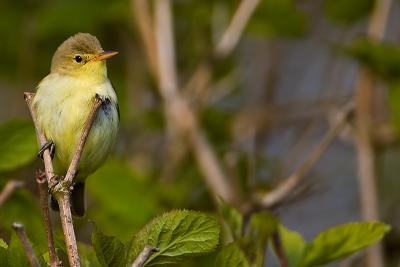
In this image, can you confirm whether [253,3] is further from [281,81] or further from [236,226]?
[236,226]

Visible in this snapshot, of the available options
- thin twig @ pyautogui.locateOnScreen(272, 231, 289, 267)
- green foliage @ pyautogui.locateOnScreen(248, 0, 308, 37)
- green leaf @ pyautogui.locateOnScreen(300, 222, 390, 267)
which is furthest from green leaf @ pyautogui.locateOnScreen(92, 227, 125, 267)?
green foliage @ pyautogui.locateOnScreen(248, 0, 308, 37)

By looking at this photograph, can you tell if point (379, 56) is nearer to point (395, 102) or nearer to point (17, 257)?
point (395, 102)

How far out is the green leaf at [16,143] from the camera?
1986 mm

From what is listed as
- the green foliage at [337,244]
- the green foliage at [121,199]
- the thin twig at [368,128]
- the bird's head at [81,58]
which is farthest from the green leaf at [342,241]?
the thin twig at [368,128]

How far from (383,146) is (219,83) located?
0.76 m

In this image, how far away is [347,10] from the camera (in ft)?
11.8

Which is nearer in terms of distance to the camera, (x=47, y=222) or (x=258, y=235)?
(x=47, y=222)

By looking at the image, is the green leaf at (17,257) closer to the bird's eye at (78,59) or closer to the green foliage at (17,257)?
the green foliage at (17,257)

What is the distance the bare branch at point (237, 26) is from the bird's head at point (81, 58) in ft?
2.97

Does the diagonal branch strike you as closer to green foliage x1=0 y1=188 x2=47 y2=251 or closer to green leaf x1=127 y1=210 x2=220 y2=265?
green leaf x1=127 y1=210 x2=220 y2=265

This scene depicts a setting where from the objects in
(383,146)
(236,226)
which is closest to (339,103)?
(383,146)

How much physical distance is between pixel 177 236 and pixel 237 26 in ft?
6.38

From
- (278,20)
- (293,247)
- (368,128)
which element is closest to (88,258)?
(293,247)

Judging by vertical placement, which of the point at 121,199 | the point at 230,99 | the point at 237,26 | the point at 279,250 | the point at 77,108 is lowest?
the point at 279,250
